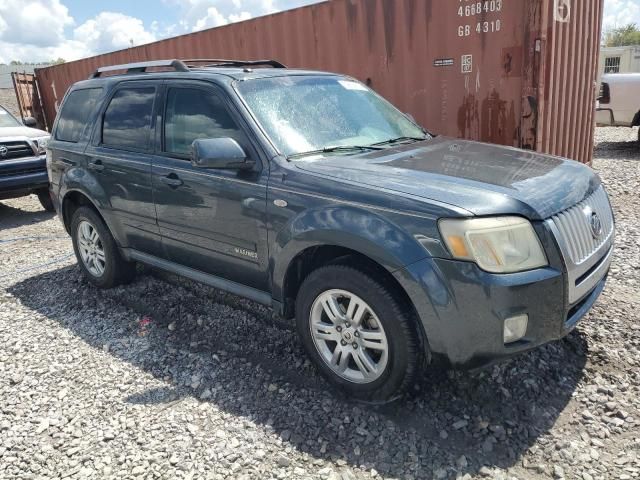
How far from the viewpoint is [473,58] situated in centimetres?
622

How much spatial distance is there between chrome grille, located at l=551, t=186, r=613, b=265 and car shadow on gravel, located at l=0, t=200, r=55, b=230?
754 centimetres

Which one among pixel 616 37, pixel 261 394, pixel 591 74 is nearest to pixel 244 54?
pixel 591 74

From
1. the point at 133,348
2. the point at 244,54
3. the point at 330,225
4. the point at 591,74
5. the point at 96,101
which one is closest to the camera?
the point at 330,225

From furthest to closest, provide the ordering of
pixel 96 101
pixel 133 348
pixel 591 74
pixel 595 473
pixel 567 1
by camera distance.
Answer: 1. pixel 591 74
2. pixel 567 1
3. pixel 96 101
4. pixel 133 348
5. pixel 595 473

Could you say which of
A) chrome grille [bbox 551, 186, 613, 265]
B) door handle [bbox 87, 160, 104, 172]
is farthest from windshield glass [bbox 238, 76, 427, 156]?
door handle [bbox 87, 160, 104, 172]

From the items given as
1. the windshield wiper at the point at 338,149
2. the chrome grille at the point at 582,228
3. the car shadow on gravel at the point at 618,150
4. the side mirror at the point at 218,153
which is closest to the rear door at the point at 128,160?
the side mirror at the point at 218,153

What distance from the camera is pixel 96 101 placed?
15.0 feet

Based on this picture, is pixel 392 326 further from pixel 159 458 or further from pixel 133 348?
pixel 133 348

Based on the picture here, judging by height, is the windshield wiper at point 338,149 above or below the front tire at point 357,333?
above

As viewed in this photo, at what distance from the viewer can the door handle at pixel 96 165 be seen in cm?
435

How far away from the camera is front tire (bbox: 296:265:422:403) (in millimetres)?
2689

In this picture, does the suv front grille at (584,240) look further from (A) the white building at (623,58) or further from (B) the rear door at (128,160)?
(A) the white building at (623,58)

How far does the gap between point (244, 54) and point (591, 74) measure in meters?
5.18

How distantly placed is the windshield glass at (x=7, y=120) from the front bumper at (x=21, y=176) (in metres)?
1.15
